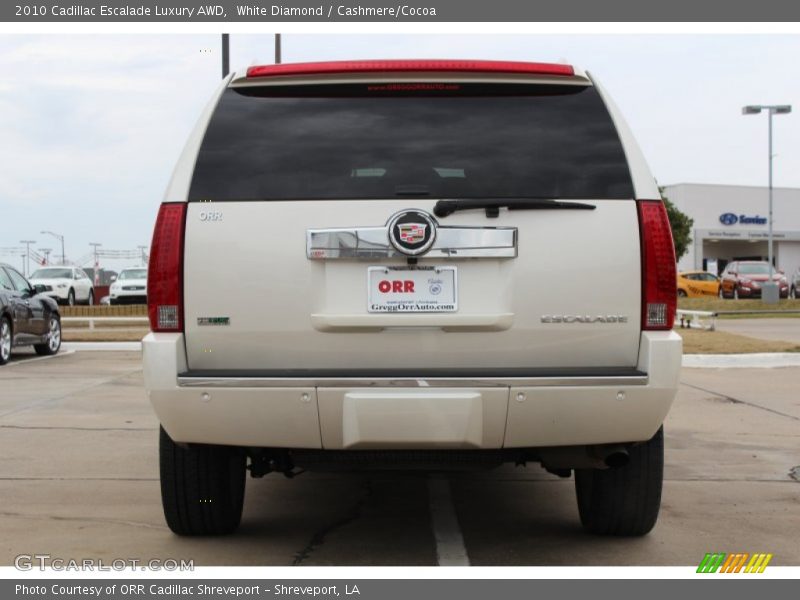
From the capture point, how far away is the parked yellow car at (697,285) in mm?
40250

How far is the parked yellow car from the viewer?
4025 centimetres

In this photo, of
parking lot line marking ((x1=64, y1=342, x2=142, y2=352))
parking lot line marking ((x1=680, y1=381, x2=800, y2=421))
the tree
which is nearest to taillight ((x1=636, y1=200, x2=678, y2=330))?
parking lot line marking ((x1=680, y1=381, x2=800, y2=421))

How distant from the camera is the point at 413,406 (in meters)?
4.00

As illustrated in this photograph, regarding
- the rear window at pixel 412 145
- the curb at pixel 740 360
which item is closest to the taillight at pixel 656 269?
the rear window at pixel 412 145

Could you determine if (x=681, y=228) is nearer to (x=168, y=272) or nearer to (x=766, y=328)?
(x=766, y=328)

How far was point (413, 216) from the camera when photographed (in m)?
4.06

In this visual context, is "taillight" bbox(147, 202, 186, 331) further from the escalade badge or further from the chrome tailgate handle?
the escalade badge

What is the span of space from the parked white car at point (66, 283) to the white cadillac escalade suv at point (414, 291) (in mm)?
30334

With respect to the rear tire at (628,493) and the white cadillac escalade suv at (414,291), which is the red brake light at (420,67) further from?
the rear tire at (628,493)

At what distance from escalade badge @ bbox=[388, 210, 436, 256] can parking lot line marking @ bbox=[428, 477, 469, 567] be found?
1.44 m

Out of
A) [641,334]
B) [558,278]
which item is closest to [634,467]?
[641,334]

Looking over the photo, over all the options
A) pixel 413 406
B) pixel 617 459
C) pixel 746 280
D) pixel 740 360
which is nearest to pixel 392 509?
pixel 617 459

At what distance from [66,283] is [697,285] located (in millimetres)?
23624
